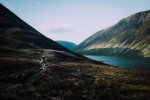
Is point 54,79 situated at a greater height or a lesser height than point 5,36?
lesser

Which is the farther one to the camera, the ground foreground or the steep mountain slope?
the steep mountain slope

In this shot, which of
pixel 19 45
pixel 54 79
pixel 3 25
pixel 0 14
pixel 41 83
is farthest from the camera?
pixel 0 14

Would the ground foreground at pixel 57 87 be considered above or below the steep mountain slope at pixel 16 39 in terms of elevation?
below

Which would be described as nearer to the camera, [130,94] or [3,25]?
[130,94]

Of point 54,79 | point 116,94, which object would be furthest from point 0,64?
point 116,94

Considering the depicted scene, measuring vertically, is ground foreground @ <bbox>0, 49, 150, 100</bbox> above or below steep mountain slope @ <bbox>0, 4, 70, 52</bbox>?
below

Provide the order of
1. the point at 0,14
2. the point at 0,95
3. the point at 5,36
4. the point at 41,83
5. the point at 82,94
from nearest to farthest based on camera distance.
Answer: the point at 0,95 < the point at 82,94 < the point at 41,83 < the point at 5,36 < the point at 0,14

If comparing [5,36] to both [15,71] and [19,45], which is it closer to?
[19,45]

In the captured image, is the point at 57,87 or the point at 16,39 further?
the point at 16,39

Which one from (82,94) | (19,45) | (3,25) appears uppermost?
(3,25)

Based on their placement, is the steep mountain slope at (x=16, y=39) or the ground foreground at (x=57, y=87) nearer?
the ground foreground at (x=57, y=87)

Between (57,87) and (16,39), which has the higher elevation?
(16,39)
